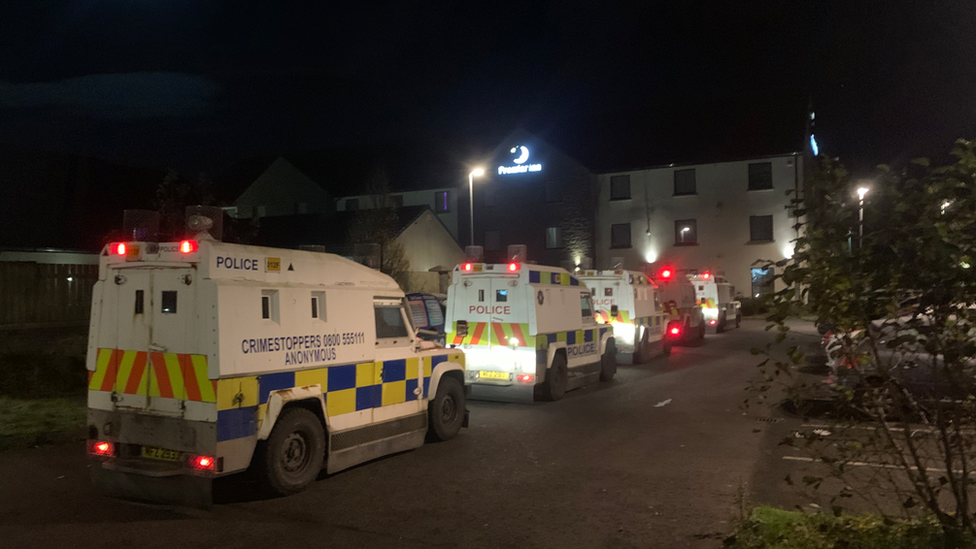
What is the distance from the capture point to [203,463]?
6.32 metres

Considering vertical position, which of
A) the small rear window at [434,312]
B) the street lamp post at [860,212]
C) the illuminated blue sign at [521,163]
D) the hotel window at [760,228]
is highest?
the illuminated blue sign at [521,163]

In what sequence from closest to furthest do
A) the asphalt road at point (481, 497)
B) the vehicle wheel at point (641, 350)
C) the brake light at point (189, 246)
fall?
1. the asphalt road at point (481, 497)
2. the brake light at point (189, 246)
3. the vehicle wheel at point (641, 350)

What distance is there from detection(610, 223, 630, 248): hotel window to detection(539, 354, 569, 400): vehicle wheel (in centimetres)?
3088

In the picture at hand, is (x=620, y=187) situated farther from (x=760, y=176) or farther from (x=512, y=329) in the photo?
(x=512, y=329)

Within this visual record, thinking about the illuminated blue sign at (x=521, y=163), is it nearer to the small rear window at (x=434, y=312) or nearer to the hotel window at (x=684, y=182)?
the hotel window at (x=684, y=182)

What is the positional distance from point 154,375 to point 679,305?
19.6 m

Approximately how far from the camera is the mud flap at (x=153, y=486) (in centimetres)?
638

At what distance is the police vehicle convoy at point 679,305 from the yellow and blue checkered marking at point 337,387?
44.3 ft

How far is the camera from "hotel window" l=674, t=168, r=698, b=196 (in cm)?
4166

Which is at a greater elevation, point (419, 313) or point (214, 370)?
point (419, 313)

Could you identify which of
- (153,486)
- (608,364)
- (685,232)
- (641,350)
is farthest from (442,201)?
(153,486)

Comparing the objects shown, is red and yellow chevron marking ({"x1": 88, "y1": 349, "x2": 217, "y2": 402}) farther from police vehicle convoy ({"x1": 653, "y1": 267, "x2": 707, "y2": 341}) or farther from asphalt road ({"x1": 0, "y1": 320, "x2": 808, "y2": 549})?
police vehicle convoy ({"x1": 653, "y1": 267, "x2": 707, "y2": 341})

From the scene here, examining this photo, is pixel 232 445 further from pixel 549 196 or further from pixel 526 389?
pixel 549 196

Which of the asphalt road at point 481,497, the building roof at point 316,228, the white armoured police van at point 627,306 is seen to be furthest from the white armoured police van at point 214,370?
the building roof at point 316,228
